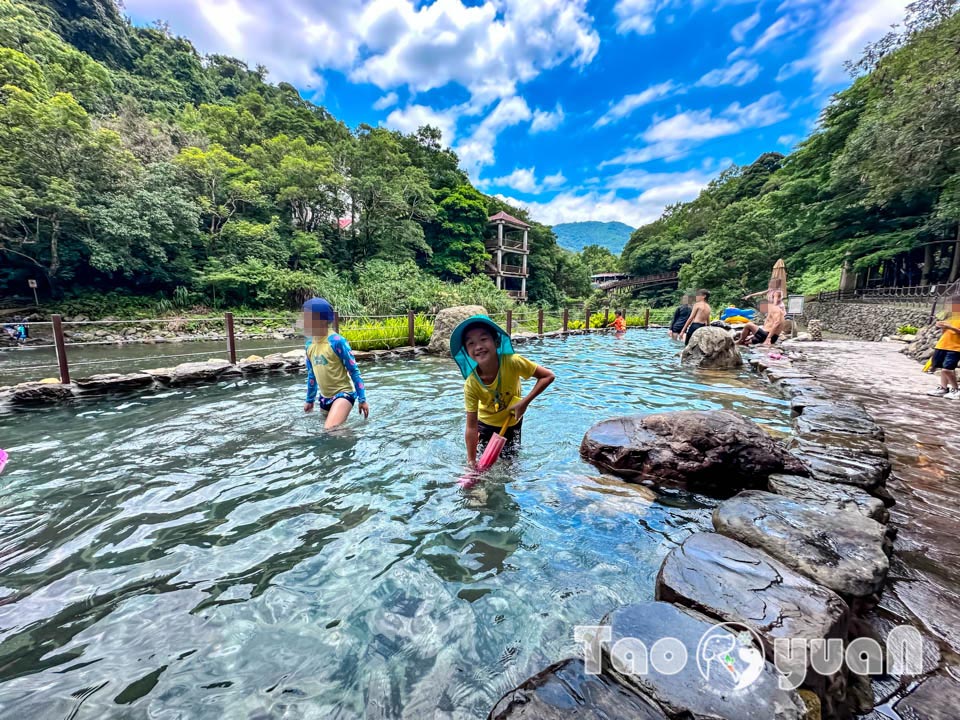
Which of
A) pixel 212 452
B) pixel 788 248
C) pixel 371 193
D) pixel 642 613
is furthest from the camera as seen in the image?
pixel 371 193

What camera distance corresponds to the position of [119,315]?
703 inches

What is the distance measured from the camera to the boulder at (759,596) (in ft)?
4.08

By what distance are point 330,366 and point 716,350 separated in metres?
7.98

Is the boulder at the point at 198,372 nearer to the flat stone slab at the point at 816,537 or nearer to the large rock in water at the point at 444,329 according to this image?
the large rock in water at the point at 444,329

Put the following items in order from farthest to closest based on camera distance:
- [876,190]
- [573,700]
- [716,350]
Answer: [876,190] → [716,350] → [573,700]

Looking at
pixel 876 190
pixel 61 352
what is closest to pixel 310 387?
pixel 61 352

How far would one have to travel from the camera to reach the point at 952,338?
5078 mm

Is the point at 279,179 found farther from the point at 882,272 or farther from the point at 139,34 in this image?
the point at 139,34

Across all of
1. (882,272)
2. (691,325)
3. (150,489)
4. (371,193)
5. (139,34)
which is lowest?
(150,489)

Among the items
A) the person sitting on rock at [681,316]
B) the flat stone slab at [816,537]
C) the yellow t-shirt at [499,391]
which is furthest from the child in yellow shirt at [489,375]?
the person sitting on rock at [681,316]

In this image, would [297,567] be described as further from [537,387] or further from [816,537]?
[816,537]

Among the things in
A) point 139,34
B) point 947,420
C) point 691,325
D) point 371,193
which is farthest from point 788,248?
→ point 139,34

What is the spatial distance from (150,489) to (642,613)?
3533 millimetres

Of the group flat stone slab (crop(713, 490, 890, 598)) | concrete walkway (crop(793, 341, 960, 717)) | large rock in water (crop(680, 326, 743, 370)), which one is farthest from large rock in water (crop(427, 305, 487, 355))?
flat stone slab (crop(713, 490, 890, 598))
